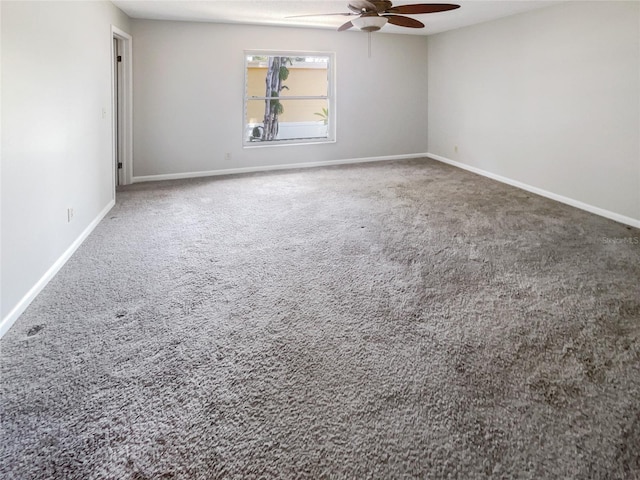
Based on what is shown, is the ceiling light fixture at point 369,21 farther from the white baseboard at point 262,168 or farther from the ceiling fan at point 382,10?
the white baseboard at point 262,168

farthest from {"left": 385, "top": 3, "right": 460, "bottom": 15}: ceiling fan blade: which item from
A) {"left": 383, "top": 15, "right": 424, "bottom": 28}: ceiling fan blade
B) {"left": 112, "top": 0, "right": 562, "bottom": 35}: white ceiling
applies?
{"left": 112, "top": 0, "right": 562, "bottom": 35}: white ceiling

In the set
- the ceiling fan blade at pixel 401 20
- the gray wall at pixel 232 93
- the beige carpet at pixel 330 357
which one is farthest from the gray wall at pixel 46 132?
the ceiling fan blade at pixel 401 20

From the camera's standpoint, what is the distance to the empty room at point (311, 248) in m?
1.60

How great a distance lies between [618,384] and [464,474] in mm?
976

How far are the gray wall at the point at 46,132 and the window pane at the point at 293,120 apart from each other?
269cm

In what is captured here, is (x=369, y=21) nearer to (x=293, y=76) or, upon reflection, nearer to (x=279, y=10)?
(x=279, y=10)

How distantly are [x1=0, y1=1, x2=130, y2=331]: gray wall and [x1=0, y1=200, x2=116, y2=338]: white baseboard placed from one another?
19 mm

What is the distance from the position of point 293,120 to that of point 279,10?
2349 mm

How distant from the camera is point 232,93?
20.2 feet

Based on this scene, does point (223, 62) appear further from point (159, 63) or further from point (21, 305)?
point (21, 305)

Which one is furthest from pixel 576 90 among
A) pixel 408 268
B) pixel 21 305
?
pixel 21 305

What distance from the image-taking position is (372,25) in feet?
13.8

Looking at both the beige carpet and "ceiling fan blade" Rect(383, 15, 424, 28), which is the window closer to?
"ceiling fan blade" Rect(383, 15, 424, 28)

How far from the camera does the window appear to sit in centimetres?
652
